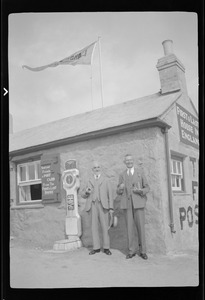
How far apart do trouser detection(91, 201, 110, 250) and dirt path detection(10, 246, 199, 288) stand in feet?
0.61

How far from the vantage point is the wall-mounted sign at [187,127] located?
6.25m

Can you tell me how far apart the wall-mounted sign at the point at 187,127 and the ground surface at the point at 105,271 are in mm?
1955

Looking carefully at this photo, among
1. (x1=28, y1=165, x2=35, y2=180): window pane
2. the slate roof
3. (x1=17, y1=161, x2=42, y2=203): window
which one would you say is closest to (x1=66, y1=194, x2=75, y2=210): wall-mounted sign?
(x1=17, y1=161, x2=42, y2=203): window

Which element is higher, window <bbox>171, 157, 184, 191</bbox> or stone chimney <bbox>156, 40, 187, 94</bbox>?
stone chimney <bbox>156, 40, 187, 94</bbox>

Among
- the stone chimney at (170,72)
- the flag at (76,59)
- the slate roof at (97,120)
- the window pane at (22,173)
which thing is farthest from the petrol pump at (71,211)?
the stone chimney at (170,72)

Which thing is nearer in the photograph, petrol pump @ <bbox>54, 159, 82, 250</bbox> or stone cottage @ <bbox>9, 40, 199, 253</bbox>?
stone cottage @ <bbox>9, 40, 199, 253</bbox>

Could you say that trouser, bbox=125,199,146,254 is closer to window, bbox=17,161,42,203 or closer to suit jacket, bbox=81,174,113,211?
suit jacket, bbox=81,174,113,211

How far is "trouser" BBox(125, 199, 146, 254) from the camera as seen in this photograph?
17.9 ft

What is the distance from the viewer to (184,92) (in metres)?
6.24

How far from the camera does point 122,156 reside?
582 centimetres

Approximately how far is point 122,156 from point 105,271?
6.16 ft

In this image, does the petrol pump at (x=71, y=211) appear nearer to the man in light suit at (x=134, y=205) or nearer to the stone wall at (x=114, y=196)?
the stone wall at (x=114, y=196)
